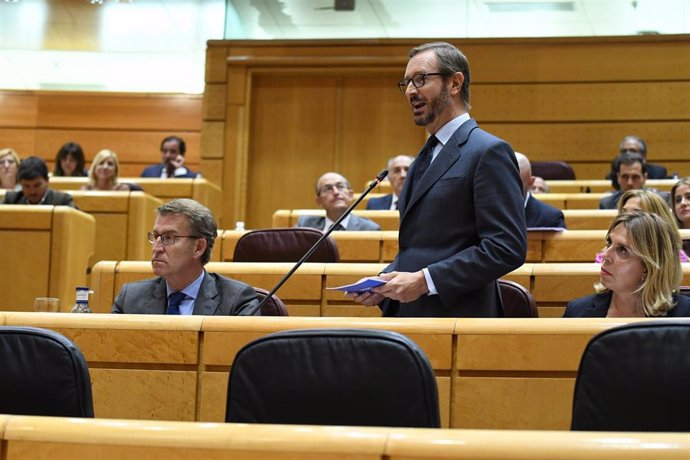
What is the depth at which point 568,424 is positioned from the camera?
2047mm

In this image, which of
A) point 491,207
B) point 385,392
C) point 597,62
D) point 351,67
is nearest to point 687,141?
point 597,62

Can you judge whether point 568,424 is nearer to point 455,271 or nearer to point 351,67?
point 455,271

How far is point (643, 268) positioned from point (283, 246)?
1.72 meters

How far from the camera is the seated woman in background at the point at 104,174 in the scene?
20.1ft

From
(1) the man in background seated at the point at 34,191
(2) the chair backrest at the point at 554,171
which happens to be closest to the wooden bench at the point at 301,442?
(1) the man in background seated at the point at 34,191

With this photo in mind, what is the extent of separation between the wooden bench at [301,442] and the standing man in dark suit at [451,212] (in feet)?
2.67

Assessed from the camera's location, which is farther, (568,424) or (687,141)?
(687,141)

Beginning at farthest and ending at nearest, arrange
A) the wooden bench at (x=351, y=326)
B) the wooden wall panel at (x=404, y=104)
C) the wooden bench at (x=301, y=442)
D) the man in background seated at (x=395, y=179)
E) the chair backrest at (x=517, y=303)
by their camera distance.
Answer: the wooden wall panel at (x=404, y=104)
the man in background seated at (x=395, y=179)
the chair backrest at (x=517, y=303)
the wooden bench at (x=351, y=326)
the wooden bench at (x=301, y=442)

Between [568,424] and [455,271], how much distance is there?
404 millimetres

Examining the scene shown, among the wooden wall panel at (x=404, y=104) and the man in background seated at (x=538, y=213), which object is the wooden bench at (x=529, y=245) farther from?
the wooden wall panel at (x=404, y=104)

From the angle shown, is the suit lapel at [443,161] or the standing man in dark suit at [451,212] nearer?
the standing man in dark suit at [451,212]

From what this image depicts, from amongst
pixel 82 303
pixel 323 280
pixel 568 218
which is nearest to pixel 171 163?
pixel 568 218

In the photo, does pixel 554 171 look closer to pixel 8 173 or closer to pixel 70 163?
pixel 70 163

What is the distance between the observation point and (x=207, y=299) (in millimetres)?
2904
